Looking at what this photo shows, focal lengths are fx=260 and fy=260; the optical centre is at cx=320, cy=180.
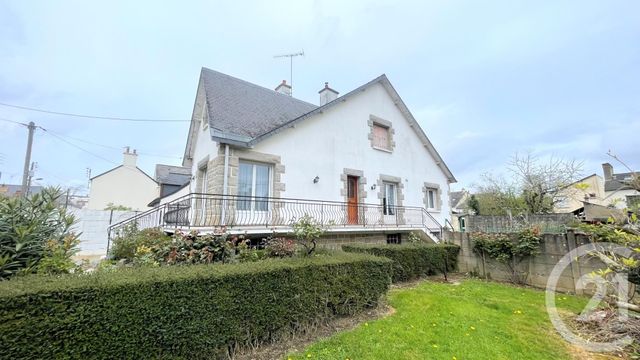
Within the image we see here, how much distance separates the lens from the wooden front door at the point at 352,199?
34.3ft

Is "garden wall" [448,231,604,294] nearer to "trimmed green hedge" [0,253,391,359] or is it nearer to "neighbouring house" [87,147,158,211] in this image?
"trimmed green hedge" [0,253,391,359]

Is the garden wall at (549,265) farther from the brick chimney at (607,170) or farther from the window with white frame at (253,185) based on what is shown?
the brick chimney at (607,170)

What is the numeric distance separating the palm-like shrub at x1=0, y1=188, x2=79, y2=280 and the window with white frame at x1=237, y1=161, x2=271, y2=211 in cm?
406

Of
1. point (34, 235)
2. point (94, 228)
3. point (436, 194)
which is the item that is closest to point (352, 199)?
point (436, 194)

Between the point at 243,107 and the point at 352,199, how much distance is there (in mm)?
5504

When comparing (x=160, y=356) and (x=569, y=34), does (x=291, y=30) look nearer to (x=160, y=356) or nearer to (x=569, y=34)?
(x=569, y=34)

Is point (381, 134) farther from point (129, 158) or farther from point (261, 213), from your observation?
point (129, 158)

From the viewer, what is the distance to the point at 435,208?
47.2 feet

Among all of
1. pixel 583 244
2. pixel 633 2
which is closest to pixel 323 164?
pixel 583 244

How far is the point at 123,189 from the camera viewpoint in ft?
70.4

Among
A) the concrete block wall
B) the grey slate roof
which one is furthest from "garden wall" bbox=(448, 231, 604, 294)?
the concrete block wall

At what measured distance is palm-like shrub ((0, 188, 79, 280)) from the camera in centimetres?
326

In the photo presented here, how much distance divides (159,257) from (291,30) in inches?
351

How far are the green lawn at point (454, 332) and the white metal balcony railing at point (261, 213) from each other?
2511 millimetres
